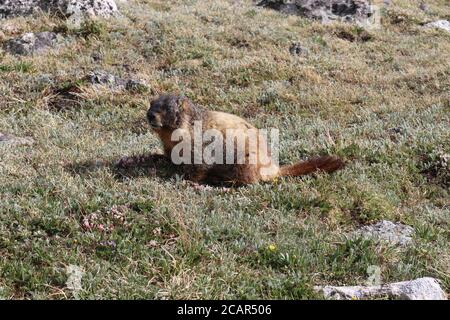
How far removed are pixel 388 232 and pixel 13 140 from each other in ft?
24.3

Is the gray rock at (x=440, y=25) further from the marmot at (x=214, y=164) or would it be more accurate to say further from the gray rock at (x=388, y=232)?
the gray rock at (x=388, y=232)

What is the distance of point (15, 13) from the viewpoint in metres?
20.7

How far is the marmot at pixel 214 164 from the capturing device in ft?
27.8

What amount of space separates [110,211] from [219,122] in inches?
98.0

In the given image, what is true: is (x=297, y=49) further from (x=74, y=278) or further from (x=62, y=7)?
(x=74, y=278)

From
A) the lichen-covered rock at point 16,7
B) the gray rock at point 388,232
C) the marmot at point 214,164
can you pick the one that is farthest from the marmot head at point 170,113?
the lichen-covered rock at point 16,7

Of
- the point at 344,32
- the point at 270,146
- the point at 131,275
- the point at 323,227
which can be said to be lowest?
the point at 344,32

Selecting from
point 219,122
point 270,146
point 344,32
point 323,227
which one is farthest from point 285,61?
point 323,227

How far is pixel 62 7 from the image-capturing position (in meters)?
20.1

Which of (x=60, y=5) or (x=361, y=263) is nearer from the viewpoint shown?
(x=361, y=263)

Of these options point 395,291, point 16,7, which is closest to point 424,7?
point 16,7

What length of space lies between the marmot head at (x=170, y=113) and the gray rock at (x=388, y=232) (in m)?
3.07
